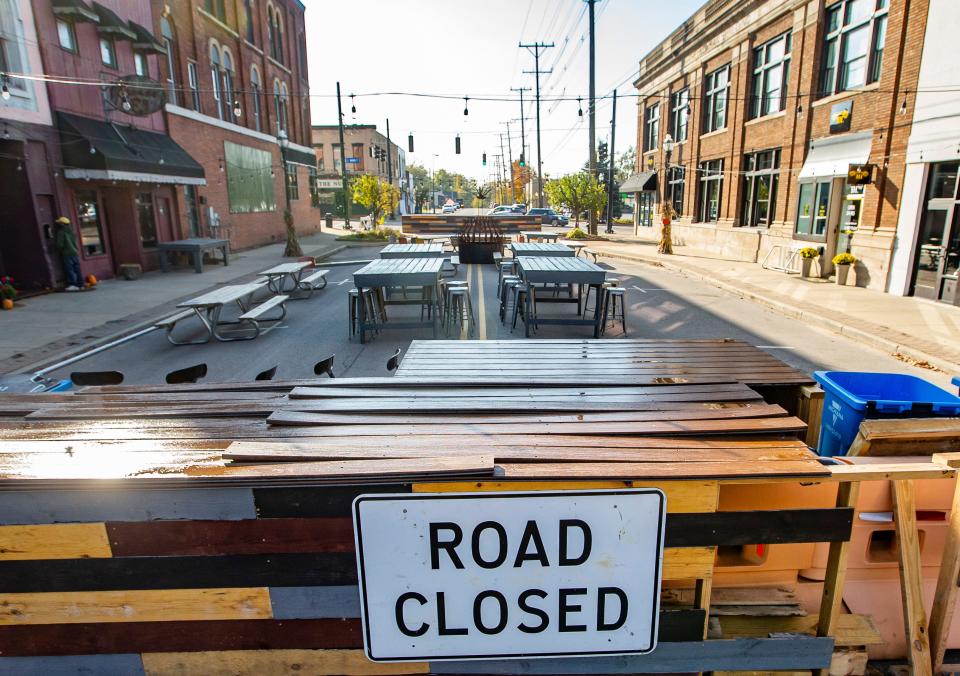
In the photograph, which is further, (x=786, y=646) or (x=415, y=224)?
(x=415, y=224)

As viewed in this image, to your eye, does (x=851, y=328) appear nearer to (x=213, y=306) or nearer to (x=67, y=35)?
(x=213, y=306)

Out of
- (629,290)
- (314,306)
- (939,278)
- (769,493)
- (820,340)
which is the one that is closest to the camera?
(769,493)

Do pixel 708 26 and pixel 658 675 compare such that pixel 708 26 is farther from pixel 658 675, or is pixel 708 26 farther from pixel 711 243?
pixel 658 675

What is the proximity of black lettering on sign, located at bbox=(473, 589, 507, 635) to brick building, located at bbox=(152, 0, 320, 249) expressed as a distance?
2085 cm

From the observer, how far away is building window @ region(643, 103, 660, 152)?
101 feet

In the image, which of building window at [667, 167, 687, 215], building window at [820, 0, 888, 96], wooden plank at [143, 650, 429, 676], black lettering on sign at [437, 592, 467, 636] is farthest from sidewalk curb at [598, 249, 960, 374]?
building window at [667, 167, 687, 215]

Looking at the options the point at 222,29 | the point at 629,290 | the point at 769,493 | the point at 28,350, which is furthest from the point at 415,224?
the point at 769,493

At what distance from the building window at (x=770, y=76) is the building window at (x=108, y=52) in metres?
20.9

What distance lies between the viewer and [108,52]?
53.1ft

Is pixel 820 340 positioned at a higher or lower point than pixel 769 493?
lower

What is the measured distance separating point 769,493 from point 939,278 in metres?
13.3

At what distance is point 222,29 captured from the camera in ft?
78.1

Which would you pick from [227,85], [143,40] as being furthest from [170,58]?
[227,85]

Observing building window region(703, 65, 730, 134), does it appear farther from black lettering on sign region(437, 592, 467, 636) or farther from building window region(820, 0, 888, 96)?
black lettering on sign region(437, 592, 467, 636)
